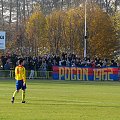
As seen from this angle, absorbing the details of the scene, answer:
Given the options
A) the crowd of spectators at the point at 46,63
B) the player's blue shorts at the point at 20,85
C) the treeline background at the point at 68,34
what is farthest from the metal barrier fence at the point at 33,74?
the player's blue shorts at the point at 20,85

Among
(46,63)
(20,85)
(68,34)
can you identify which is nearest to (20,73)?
(20,85)

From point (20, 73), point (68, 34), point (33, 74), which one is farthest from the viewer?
point (68, 34)

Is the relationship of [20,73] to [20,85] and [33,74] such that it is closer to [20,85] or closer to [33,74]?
[20,85]

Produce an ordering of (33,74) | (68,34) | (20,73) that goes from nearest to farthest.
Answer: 1. (20,73)
2. (33,74)
3. (68,34)

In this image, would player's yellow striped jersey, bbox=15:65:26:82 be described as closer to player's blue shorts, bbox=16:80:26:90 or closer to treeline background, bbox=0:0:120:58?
player's blue shorts, bbox=16:80:26:90

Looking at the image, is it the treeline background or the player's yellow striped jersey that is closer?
the player's yellow striped jersey

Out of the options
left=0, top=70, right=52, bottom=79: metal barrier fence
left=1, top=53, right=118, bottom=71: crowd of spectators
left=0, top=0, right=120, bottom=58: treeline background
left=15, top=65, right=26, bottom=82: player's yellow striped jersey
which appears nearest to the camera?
left=15, top=65, right=26, bottom=82: player's yellow striped jersey

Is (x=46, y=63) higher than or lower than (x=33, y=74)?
higher

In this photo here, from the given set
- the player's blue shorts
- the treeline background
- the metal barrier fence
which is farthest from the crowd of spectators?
the player's blue shorts

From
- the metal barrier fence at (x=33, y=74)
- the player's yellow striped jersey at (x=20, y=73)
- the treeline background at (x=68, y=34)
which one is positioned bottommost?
the metal barrier fence at (x=33, y=74)

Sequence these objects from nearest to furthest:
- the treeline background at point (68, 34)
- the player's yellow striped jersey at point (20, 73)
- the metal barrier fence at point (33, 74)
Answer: the player's yellow striped jersey at point (20, 73) → the metal barrier fence at point (33, 74) → the treeline background at point (68, 34)

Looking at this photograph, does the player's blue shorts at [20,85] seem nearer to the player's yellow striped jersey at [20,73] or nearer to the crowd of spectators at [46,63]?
the player's yellow striped jersey at [20,73]

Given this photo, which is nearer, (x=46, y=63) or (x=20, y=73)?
(x=20, y=73)

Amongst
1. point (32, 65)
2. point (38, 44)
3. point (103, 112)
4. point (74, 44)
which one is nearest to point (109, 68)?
point (32, 65)
